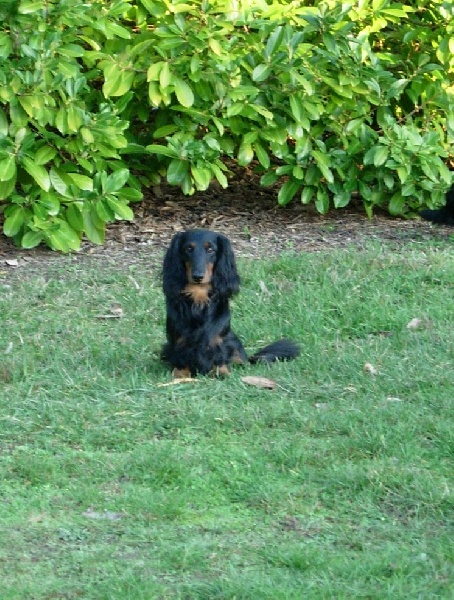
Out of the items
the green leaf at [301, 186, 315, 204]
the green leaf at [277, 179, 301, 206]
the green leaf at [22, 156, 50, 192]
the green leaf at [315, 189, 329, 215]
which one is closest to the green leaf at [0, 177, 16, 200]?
the green leaf at [22, 156, 50, 192]

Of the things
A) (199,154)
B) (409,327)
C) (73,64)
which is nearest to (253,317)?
(409,327)

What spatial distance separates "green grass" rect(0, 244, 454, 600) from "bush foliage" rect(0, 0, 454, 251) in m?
0.98

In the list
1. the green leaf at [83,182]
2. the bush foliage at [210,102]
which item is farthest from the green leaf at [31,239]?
the green leaf at [83,182]

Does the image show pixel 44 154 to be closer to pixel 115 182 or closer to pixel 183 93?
pixel 115 182

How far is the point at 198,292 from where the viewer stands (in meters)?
5.82

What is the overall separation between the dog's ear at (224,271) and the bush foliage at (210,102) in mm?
2166

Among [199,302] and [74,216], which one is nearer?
[199,302]

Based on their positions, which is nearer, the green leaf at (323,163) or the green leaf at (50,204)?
the green leaf at (50,204)

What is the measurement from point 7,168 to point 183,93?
140cm

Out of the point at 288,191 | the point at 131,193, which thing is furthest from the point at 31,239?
the point at 288,191

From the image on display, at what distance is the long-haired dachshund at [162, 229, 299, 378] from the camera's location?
5785 mm

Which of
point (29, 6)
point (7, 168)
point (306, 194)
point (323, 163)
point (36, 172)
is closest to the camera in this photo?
point (29, 6)

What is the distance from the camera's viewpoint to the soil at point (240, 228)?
8.30 meters

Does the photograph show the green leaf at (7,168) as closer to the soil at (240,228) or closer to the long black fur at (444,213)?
the soil at (240,228)
